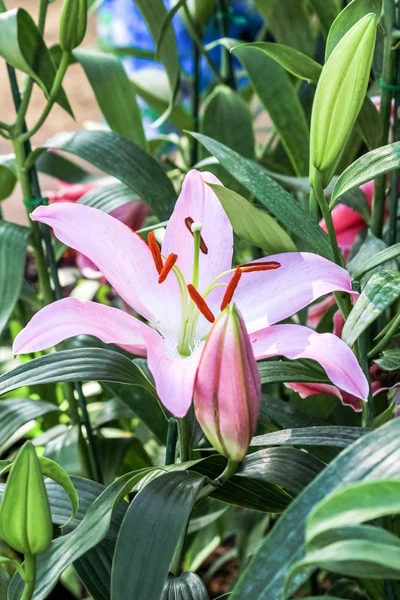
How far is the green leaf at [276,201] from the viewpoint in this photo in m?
0.42

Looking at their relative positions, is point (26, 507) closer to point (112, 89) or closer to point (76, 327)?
point (76, 327)

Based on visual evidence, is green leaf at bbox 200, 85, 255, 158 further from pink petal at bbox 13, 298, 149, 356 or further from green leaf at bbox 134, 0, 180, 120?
pink petal at bbox 13, 298, 149, 356

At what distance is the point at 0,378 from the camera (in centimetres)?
39

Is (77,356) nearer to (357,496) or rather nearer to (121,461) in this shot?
(357,496)

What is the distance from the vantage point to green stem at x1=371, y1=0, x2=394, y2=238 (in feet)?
1.74

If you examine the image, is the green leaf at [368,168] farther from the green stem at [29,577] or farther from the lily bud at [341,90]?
the green stem at [29,577]

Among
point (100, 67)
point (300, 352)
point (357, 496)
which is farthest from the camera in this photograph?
point (100, 67)

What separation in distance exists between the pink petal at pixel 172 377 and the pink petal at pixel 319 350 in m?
0.04

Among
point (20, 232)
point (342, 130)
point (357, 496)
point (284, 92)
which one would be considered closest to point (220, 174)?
point (284, 92)

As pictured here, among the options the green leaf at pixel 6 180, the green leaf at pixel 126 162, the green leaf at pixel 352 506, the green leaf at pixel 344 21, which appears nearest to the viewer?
the green leaf at pixel 352 506

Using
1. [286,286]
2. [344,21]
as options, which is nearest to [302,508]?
[286,286]

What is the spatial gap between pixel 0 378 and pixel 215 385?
0.12 m

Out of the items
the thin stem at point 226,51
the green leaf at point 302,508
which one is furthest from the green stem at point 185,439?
the thin stem at point 226,51

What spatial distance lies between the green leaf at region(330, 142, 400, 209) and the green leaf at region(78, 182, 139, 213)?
284mm
